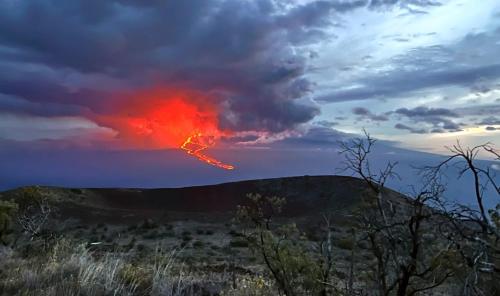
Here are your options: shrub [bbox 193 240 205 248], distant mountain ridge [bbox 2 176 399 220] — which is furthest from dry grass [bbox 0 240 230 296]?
distant mountain ridge [bbox 2 176 399 220]

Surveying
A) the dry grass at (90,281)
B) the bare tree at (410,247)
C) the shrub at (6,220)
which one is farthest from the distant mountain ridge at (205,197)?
the bare tree at (410,247)

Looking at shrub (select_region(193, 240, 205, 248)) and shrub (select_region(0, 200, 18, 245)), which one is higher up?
shrub (select_region(0, 200, 18, 245))

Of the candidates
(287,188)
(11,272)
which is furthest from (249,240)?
(287,188)

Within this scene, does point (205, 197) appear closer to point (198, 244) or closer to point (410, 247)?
point (198, 244)

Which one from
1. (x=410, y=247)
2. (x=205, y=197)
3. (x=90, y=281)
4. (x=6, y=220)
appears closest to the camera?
(x=410, y=247)

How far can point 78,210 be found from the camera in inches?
2235

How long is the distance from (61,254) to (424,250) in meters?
7.52

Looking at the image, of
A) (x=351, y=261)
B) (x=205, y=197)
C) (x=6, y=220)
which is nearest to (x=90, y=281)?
(x=351, y=261)

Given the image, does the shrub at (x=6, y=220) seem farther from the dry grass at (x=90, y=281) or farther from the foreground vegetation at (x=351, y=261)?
the dry grass at (x=90, y=281)

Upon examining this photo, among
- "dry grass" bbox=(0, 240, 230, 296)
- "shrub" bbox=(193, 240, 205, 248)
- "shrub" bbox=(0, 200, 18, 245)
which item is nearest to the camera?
"dry grass" bbox=(0, 240, 230, 296)

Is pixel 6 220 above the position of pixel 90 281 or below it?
above

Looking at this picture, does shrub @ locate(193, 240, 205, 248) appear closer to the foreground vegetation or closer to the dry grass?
the foreground vegetation

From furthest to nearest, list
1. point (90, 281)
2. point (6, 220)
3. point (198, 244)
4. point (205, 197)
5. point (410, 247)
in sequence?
1. point (205, 197)
2. point (198, 244)
3. point (6, 220)
4. point (90, 281)
5. point (410, 247)

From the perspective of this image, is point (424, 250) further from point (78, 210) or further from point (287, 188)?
point (287, 188)
